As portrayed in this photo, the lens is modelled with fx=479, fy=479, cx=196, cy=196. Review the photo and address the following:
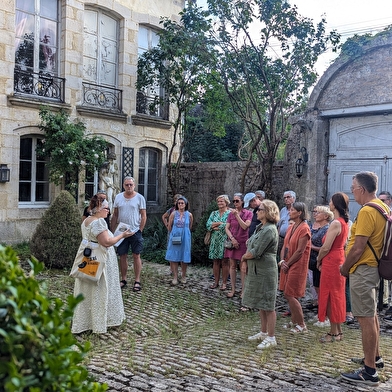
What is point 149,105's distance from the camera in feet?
47.1

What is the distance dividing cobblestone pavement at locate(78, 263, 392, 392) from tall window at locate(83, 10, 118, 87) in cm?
840

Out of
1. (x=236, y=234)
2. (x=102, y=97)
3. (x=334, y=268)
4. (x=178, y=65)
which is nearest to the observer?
(x=334, y=268)

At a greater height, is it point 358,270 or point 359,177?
point 359,177

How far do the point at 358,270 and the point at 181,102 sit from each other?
10.3 meters

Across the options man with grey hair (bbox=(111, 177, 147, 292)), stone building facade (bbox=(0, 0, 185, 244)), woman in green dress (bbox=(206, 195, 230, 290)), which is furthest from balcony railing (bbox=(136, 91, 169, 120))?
woman in green dress (bbox=(206, 195, 230, 290))

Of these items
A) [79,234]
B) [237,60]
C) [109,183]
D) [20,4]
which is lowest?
[79,234]

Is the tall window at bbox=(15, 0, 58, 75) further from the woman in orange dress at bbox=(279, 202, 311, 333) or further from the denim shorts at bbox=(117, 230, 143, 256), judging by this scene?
the woman in orange dress at bbox=(279, 202, 311, 333)

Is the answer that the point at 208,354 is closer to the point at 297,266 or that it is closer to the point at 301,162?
the point at 297,266

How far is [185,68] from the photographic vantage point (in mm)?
12891

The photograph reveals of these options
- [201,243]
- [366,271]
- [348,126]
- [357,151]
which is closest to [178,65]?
[348,126]

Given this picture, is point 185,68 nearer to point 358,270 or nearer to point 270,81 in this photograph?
point 270,81

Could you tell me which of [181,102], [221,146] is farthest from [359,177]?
[221,146]

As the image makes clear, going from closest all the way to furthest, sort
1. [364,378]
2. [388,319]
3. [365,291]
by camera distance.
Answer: [364,378], [365,291], [388,319]

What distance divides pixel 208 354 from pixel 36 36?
404 inches
